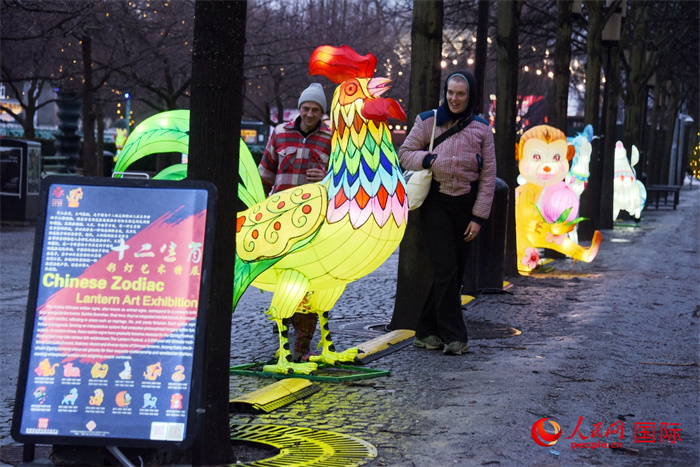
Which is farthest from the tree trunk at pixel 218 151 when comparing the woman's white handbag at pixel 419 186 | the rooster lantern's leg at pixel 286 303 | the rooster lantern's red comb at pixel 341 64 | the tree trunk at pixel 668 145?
the tree trunk at pixel 668 145

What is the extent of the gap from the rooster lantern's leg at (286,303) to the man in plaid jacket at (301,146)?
0.80 m

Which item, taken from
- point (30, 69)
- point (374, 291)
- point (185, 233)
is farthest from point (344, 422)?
point (30, 69)

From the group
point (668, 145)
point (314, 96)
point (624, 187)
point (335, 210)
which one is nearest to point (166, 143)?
point (335, 210)

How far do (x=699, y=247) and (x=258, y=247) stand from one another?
15.9 m

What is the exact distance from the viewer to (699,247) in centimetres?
2036

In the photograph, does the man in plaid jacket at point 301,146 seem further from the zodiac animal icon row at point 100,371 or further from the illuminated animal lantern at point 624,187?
the illuminated animal lantern at point 624,187

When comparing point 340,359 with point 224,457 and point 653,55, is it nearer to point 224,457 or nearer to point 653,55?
point 224,457

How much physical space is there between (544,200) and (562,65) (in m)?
4.79

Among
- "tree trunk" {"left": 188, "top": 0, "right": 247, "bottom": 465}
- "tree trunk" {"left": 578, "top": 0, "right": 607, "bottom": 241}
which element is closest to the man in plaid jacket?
"tree trunk" {"left": 188, "top": 0, "right": 247, "bottom": 465}

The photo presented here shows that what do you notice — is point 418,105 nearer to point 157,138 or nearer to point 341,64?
point 341,64

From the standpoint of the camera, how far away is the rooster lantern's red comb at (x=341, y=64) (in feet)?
22.1

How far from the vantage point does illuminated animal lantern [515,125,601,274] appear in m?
14.0

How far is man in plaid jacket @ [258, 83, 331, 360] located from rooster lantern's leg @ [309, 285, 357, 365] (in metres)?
0.48

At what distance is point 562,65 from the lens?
18.1 m
